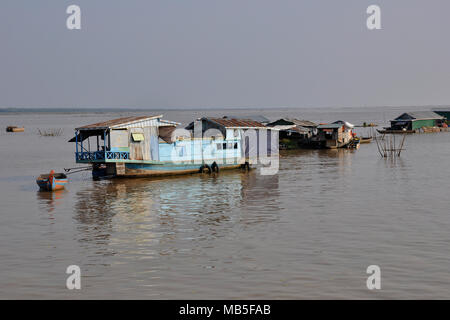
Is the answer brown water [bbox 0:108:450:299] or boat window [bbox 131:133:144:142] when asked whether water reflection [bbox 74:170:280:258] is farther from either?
boat window [bbox 131:133:144:142]

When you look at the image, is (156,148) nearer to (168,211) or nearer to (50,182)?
(50,182)

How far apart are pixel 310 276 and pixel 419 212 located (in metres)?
10.0

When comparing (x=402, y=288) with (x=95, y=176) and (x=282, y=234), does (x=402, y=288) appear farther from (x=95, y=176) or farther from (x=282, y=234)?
(x=95, y=176)

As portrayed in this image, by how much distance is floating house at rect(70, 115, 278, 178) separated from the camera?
1251 inches

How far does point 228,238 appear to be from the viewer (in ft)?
56.7

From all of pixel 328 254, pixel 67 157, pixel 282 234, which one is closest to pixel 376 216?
pixel 282 234

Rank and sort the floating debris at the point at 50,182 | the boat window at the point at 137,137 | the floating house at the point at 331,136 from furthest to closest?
the floating house at the point at 331,136, the boat window at the point at 137,137, the floating debris at the point at 50,182

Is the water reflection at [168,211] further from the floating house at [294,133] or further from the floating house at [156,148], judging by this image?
the floating house at [294,133]

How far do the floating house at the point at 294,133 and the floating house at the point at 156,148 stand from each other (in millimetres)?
20497

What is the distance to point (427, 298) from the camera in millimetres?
11562

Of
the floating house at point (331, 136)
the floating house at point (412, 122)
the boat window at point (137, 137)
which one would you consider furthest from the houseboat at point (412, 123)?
the boat window at point (137, 137)

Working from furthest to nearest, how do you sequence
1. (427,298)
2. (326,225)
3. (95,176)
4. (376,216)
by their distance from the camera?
(95,176)
(376,216)
(326,225)
(427,298)

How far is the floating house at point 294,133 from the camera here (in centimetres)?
5903

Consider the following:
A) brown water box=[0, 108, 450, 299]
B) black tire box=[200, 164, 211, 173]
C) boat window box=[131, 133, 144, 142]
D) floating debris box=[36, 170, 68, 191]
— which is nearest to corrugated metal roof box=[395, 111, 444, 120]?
brown water box=[0, 108, 450, 299]
